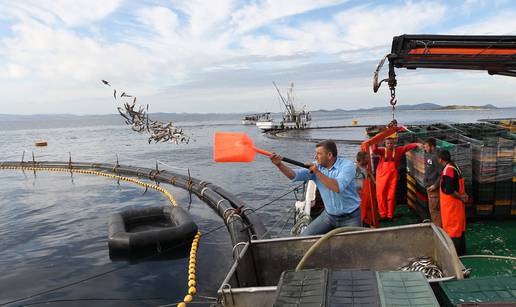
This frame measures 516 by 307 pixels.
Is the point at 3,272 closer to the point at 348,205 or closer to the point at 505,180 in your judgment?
the point at 348,205

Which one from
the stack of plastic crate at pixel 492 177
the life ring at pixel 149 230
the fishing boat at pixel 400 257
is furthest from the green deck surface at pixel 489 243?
the life ring at pixel 149 230

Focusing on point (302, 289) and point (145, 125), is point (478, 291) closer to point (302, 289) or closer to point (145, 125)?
point (302, 289)

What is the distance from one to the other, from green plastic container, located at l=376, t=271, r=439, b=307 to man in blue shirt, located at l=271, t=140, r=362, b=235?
1964 millimetres

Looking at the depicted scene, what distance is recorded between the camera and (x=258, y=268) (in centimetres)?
474

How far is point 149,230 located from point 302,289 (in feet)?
33.4

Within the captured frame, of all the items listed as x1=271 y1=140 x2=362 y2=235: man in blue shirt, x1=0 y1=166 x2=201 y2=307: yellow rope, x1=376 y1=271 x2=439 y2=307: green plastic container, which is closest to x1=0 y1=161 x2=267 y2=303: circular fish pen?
x1=0 y1=166 x2=201 y2=307: yellow rope

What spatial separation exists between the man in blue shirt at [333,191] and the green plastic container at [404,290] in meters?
1.96

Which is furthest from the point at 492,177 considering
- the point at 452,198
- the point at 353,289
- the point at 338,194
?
A: the point at 353,289

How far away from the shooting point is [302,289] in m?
3.00

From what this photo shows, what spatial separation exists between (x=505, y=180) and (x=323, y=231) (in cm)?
631

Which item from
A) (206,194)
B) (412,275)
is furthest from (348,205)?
(206,194)

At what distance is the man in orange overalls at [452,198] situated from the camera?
6.73 meters

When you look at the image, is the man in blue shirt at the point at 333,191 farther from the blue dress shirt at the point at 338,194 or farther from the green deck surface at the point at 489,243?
the green deck surface at the point at 489,243

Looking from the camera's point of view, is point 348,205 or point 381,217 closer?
point 348,205
